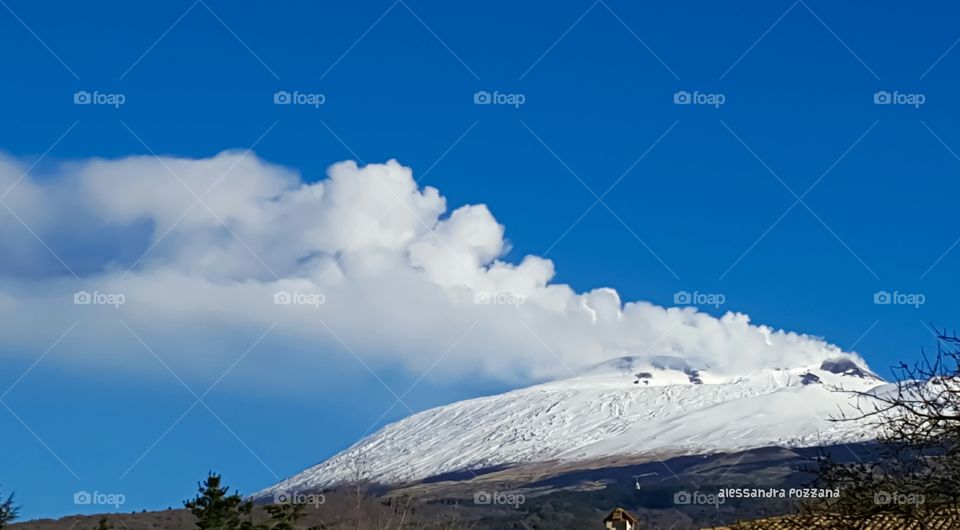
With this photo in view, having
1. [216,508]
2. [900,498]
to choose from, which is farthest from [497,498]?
[900,498]

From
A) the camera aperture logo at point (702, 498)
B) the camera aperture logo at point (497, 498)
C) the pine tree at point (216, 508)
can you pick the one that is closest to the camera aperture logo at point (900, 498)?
the pine tree at point (216, 508)

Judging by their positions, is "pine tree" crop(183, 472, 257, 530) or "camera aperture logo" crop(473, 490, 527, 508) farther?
"camera aperture logo" crop(473, 490, 527, 508)

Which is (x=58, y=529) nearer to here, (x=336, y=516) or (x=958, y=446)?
(x=336, y=516)

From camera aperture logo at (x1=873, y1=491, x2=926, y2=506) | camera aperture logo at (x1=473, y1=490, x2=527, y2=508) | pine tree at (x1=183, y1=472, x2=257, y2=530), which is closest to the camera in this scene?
camera aperture logo at (x1=873, y1=491, x2=926, y2=506)

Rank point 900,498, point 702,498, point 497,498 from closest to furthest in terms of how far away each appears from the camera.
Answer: point 900,498
point 497,498
point 702,498

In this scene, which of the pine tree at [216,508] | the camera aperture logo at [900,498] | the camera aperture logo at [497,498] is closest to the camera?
the camera aperture logo at [900,498]

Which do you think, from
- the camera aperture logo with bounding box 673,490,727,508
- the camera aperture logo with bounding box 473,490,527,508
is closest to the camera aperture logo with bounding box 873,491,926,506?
the camera aperture logo with bounding box 473,490,527,508

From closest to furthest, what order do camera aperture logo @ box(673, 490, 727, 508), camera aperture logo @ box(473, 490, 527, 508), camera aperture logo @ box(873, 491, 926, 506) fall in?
Result: 1. camera aperture logo @ box(873, 491, 926, 506)
2. camera aperture logo @ box(473, 490, 527, 508)
3. camera aperture logo @ box(673, 490, 727, 508)

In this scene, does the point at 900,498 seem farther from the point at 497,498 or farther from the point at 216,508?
the point at 497,498

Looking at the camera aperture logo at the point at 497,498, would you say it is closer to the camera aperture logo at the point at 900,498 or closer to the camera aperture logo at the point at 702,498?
the camera aperture logo at the point at 900,498

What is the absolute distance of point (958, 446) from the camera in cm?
1059

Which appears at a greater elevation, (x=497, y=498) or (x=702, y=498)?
(x=702, y=498)

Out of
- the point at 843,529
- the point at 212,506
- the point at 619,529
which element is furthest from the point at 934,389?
the point at 619,529

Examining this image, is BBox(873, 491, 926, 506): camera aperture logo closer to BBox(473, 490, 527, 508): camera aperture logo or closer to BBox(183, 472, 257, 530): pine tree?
BBox(183, 472, 257, 530): pine tree
